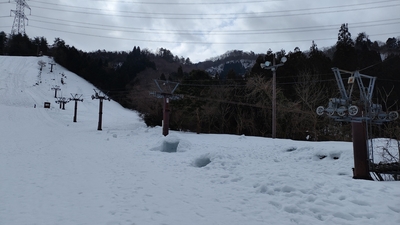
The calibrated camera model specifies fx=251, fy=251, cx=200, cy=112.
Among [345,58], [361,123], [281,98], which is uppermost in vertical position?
[345,58]

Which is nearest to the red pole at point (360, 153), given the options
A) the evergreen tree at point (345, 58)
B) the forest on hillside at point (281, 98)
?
the forest on hillside at point (281, 98)

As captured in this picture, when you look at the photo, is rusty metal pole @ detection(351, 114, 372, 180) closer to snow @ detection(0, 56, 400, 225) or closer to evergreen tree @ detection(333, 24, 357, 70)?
snow @ detection(0, 56, 400, 225)

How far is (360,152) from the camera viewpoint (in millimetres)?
7668

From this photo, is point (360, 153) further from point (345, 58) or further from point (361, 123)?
point (345, 58)

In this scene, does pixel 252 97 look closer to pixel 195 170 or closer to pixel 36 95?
pixel 195 170

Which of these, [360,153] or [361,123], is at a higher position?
[361,123]

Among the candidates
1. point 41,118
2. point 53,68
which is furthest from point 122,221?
point 53,68

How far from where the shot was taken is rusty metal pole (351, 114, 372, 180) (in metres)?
7.57

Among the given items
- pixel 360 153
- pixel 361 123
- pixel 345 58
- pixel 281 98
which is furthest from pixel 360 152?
pixel 345 58

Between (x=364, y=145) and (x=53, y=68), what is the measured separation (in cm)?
11100

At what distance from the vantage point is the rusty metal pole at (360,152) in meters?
7.57

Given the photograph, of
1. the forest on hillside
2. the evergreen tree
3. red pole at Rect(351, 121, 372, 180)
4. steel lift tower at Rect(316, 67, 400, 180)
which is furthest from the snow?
the evergreen tree

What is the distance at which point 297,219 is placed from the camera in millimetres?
4602

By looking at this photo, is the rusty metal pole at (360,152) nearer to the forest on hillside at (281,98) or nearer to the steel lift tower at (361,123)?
the steel lift tower at (361,123)
